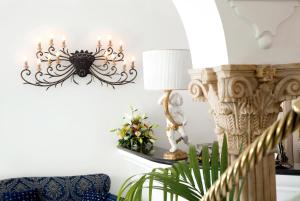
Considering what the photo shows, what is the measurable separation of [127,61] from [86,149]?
3.51 feet

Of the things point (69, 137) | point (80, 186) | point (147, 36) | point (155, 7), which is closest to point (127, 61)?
point (147, 36)

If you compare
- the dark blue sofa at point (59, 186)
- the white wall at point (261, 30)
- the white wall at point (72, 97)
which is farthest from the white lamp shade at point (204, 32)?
the white wall at point (72, 97)

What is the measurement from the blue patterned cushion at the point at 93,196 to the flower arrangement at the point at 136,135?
0.56m

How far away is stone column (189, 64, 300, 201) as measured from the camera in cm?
136

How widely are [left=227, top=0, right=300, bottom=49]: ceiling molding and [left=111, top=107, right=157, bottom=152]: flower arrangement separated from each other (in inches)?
97.7

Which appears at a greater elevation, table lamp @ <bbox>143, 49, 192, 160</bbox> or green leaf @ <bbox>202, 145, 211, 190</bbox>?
table lamp @ <bbox>143, 49, 192, 160</bbox>

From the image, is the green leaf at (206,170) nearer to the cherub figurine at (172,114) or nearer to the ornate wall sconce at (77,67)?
the cherub figurine at (172,114)

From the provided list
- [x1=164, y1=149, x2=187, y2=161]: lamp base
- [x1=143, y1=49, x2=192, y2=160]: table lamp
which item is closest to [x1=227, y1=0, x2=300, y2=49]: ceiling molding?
[x1=143, y1=49, x2=192, y2=160]: table lamp

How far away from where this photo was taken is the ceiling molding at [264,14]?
1344 mm

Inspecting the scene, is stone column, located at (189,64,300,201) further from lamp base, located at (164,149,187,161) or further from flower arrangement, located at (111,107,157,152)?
flower arrangement, located at (111,107,157,152)

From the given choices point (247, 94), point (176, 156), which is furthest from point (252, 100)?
point (176, 156)

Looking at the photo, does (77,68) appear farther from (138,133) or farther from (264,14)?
(264,14)

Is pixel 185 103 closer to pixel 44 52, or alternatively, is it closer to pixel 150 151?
pixel 150 151

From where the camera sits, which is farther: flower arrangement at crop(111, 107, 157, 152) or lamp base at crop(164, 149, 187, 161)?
flower arrangement at crop(111, 107, 157, 152)
